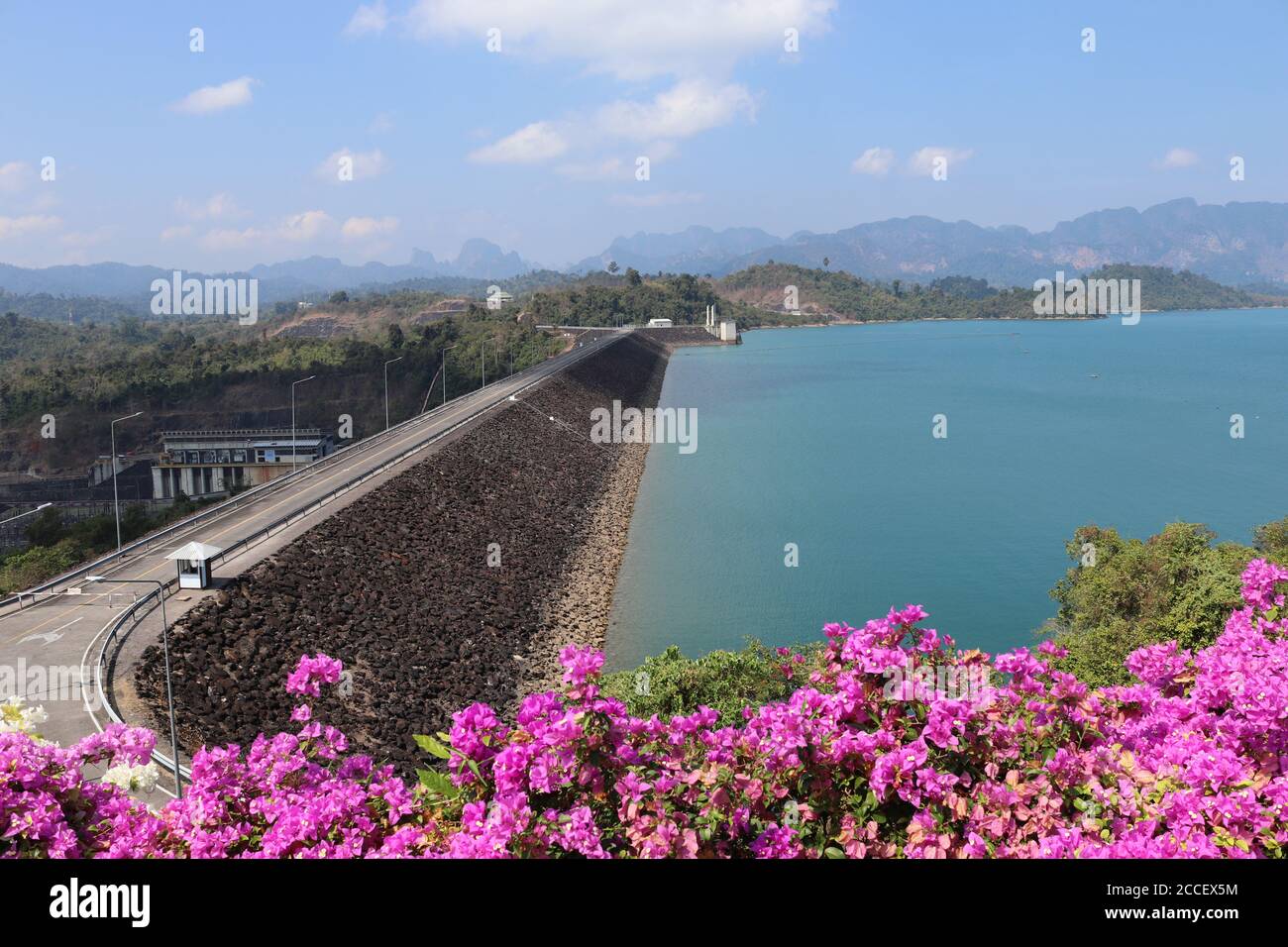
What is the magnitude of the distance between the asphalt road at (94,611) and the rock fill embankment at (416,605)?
0.45 metres

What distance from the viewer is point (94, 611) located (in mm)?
13211

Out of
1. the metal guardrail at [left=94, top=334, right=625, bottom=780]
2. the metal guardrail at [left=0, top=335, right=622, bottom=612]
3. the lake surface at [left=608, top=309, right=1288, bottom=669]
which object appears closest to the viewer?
the metal guardrail at [left=94, top=334, right=625, bottom=780]

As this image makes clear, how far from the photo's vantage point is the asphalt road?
10.4 m

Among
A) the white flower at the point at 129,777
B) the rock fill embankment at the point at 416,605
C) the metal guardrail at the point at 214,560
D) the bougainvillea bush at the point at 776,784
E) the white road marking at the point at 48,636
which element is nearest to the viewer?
the bougainvillea bush at the point at 776,784

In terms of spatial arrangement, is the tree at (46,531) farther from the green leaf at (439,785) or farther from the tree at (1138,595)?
the green leaf at (439,785)

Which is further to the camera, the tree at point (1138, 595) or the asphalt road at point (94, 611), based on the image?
the tree at point (1138, 595)

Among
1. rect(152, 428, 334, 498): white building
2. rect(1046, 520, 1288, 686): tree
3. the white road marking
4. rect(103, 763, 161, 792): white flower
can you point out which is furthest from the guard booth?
rect(152, 428, 334, 498): white building

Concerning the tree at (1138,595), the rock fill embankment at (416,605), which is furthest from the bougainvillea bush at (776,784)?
the rock fill embankment at (416,605)

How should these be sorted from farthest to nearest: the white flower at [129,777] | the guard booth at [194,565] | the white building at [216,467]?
the white building at [216,467]
the guard booth at [194,565]
the white flower at [129,777]

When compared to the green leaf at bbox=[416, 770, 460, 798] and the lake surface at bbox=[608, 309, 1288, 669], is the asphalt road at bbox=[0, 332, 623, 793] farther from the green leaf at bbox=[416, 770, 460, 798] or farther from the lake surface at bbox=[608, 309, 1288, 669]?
the lake surface at bbox=[608, 309, 1288, 669]

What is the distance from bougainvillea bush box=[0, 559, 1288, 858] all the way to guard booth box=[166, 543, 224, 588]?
1114 cm

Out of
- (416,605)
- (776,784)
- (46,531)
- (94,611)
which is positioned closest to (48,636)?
(94,611)

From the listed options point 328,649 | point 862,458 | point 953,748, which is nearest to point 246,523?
point 328,649

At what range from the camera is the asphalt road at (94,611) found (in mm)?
10445
